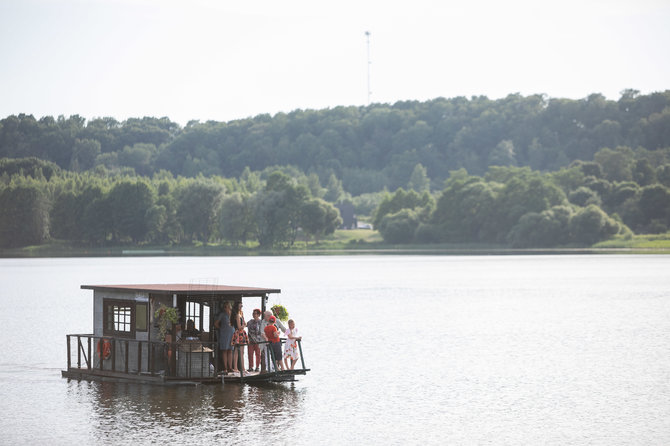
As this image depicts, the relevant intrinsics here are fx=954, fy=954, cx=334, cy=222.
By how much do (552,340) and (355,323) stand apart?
12821mm

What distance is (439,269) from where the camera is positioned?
124188 mm

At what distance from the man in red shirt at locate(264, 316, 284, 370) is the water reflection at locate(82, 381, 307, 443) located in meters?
0.98

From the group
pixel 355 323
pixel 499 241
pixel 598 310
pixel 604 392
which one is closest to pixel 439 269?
pixel 499 241

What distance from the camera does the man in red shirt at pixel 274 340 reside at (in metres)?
30.5

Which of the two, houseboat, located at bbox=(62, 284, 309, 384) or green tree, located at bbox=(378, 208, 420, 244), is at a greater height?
green tree, located at bbox=(378, 208, 420, 244)

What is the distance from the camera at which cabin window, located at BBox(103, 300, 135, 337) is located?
30781 mm

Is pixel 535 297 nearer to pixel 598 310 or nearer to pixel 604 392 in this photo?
pixel 598 310

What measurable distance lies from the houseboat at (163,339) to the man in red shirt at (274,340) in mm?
197

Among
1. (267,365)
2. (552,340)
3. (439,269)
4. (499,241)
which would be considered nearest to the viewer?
(267,365)

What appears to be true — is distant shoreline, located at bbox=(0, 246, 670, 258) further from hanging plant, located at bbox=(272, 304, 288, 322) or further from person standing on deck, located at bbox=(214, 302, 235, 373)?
person standing on deck, located at bbox=(214, 302, 235, 373)

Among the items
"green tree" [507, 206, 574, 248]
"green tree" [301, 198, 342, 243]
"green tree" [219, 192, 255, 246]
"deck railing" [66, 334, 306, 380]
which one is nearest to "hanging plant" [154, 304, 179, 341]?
"deck railing" [66, 334, 306, 380]

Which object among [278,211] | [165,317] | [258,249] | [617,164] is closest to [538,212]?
[617,164]

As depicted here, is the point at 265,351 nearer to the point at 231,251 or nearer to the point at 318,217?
the point at 318,217

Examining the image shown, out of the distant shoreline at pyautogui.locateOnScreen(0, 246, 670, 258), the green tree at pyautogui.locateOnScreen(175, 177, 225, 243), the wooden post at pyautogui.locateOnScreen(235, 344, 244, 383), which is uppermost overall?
the green tree at pyautogui.locateOnScreen(175, 177, 225, 243)
